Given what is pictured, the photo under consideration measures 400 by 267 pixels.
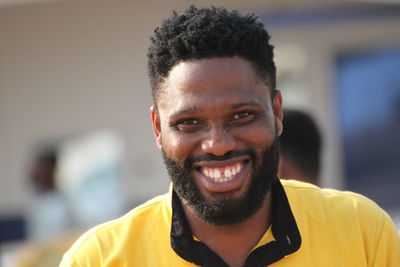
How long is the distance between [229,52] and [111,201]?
7.66 metres

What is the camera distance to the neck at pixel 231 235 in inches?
130

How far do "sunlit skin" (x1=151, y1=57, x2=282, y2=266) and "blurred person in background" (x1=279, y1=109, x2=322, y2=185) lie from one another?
154 centimetres

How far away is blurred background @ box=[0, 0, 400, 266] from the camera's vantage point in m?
10.4

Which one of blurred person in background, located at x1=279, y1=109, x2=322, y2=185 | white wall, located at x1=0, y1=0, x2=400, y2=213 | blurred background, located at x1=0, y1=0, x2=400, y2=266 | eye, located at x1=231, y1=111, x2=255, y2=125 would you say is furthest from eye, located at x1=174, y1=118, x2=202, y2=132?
white wall, located at x1=0, y1=0, x2=400, y2=213

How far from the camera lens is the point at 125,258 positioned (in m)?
3.20

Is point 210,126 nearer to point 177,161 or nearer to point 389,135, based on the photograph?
point 177,161

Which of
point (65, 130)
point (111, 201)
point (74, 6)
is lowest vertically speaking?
point (111, 201)

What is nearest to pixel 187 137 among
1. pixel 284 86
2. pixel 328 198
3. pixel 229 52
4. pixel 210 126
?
pixel 210 126

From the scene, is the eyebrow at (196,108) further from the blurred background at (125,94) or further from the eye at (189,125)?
the blurred background at (125,94)

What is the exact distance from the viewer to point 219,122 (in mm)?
3184

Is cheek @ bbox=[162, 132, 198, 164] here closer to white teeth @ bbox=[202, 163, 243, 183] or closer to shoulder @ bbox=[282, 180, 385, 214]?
white teeth @ bbox=[202, 163, 243, 183]

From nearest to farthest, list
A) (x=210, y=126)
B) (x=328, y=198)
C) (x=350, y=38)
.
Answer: (x=210, y=126)
(x=328, y=198)
(x=350, y=38)

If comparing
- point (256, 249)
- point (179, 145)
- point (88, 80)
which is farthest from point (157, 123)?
point (88, 80)

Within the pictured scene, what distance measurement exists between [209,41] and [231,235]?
0.69 m
